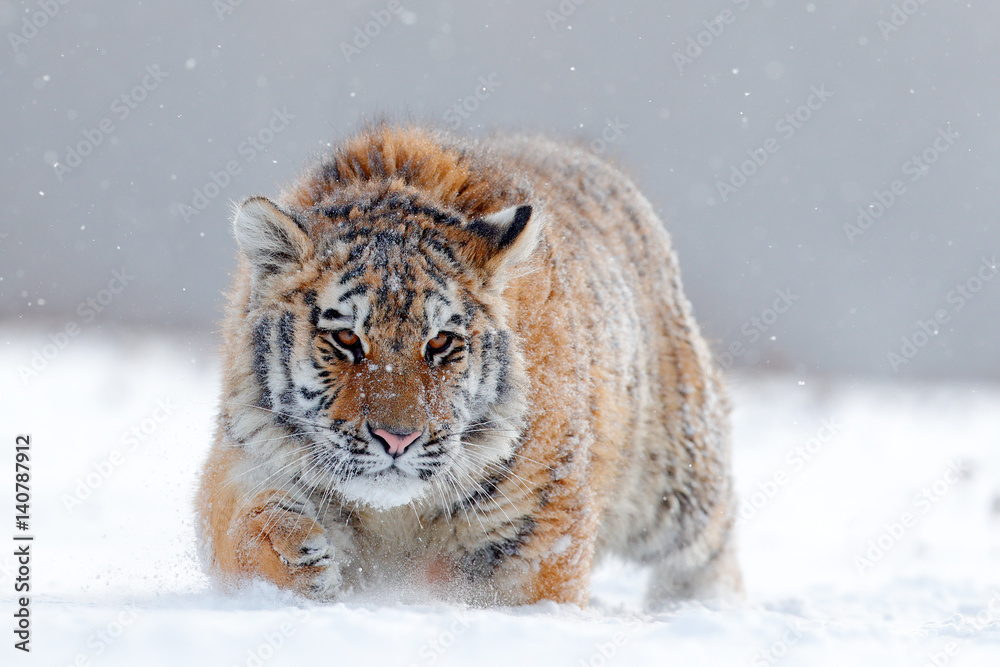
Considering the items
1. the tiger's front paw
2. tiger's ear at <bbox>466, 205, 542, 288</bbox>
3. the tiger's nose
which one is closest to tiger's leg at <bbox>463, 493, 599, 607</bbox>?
the tiger's front paw

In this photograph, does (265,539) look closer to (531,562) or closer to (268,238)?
(531,562)

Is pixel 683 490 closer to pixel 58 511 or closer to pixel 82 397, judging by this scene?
pixel 58 511

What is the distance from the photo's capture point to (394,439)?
354 cm

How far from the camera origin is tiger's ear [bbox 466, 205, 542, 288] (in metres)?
3.96

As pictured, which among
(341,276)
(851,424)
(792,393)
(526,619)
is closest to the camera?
(526,619)

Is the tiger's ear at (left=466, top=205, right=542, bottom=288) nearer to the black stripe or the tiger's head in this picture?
the tiger's head

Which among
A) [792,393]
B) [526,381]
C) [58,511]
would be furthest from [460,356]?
[792,393]

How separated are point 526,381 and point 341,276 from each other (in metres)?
0.92

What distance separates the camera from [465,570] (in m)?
4.15

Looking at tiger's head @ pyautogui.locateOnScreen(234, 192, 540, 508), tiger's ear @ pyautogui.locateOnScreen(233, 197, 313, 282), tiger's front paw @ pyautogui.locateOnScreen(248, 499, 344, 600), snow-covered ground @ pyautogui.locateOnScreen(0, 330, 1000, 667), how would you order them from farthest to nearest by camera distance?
1. tiger's ear @ pyautogui.locateOnScreen(233, 197, 313, 282)
2. tiger's front paw @ pyautogui.locateOnScreen(248, 499, 344, 600)
3. tiger's head @ pyautogui.locateOnScreen(234, 192, 540, 508)
4. snow-covered ground @ pyautogui.locateOnScreen(0, 330, 1000, 667)

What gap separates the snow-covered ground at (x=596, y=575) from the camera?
277cm

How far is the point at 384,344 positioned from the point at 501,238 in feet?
2.39

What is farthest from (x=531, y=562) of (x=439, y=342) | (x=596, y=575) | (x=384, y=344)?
(x=596, y=575)

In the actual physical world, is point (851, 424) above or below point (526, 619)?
below
